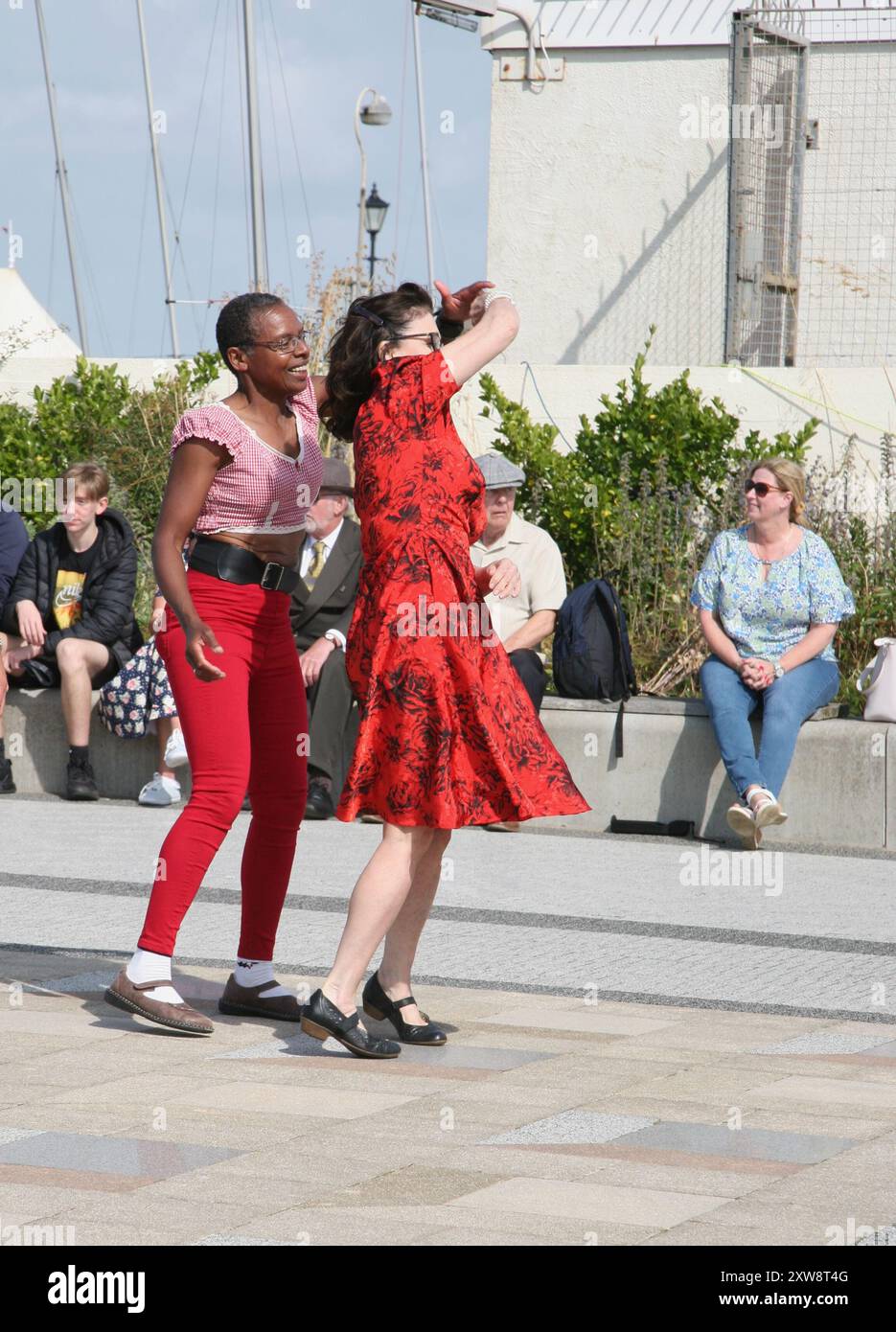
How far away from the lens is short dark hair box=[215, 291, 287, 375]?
17.2 ft

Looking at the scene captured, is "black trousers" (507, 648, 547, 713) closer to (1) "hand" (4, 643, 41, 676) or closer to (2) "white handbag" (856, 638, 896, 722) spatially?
(2) "white handbag" (856, 638, 896, 722)

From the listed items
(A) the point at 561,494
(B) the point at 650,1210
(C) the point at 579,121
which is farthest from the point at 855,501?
(C) the point at 579,121

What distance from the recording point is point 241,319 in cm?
525

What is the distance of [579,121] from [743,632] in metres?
11.0

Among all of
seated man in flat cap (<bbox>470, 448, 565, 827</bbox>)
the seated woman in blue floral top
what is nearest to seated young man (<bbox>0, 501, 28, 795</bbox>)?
seated man in flat cap (<bbox>470, 448, 565, 827</bbox>)

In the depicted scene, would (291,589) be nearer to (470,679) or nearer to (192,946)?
(470,679)

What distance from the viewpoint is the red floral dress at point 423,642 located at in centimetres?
488

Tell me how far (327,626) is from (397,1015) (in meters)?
5.11

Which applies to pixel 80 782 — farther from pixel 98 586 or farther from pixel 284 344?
pixel 284 344

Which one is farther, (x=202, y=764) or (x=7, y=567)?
(x=7, y=567)

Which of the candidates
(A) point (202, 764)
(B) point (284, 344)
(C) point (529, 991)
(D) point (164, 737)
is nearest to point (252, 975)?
(A) point (202, 764)

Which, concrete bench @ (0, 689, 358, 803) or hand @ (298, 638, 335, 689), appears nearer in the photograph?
hand @ (298, 638, 335, 689)

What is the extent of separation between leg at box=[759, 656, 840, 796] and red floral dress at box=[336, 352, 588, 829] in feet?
14.1

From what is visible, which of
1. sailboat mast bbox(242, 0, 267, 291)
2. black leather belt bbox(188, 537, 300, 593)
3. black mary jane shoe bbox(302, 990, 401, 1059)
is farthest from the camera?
sailboat mast bbox(242, 0, 267, 291)
